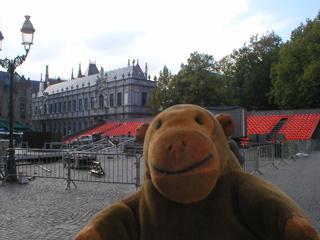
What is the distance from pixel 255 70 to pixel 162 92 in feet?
42.2

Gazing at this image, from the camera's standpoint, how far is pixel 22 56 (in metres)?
10.2

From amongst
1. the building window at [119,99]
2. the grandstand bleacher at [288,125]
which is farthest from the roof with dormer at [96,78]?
the grandstand bleacher at [288,125]

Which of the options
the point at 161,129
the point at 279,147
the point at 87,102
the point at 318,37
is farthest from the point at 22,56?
the point at 87,102

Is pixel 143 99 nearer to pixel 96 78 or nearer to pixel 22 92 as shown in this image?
pixel 96 78

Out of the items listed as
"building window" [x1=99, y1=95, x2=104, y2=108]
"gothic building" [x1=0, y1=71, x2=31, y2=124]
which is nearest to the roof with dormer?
"building window" [x1=99, y1=95, x2=104, y2=108]

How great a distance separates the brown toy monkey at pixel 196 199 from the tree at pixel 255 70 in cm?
3936

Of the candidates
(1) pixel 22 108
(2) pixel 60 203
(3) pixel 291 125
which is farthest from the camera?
(1) pixel 22 108

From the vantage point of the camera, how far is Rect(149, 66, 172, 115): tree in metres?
40.7

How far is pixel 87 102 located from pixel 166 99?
24.2 metres

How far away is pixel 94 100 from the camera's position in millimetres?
57469

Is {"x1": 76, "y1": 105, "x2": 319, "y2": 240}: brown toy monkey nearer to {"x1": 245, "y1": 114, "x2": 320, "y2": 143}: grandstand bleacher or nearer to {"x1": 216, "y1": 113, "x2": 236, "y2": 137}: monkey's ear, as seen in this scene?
{"x1": 216, "y1": 113, "x2": 236, "y2": 137}: monkey's ear

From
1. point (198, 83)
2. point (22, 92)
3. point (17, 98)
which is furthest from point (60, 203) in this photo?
point (22, 92)

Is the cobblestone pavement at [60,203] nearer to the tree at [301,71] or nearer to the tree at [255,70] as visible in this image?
the tree at [301,71]

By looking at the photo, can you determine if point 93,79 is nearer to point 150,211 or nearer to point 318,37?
point 318,37
